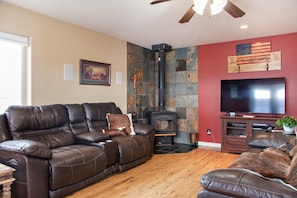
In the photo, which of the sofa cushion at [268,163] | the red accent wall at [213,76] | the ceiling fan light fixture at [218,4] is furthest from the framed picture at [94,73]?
the sofa cushion at [268,163]

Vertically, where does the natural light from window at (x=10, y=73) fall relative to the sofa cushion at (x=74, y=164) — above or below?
above

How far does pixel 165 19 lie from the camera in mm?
3654

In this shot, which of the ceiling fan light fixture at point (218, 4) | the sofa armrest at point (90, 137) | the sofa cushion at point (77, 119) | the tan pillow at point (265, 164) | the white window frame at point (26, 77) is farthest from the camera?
the sofa cushion at point (77, 119)

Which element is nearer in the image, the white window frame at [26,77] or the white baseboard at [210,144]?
the white window frame at [26,77]

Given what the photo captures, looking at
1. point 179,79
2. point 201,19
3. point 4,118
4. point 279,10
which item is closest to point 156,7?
point 201,19

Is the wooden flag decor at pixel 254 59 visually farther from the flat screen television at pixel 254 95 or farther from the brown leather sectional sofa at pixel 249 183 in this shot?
the brown leather sectional sofa at pixel 249 183

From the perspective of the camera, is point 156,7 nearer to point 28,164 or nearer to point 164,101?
point 28,164

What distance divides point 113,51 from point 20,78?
1.99m

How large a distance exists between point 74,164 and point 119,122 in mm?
1442

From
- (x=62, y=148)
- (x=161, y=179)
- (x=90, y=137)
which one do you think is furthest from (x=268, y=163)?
(x=62, y=148)

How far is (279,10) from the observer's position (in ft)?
10.7

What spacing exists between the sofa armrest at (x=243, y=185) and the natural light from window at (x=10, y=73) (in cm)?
297

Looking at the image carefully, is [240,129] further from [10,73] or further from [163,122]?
[10,73]

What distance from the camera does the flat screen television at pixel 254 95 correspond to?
438cm
